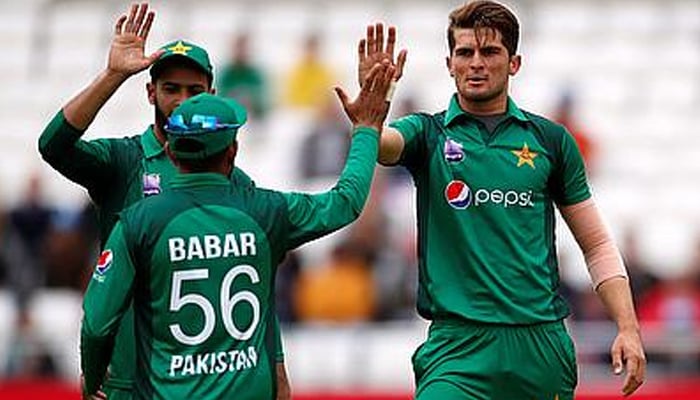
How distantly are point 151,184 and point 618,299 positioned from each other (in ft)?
6.24

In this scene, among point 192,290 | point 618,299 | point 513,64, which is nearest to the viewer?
point 192,290

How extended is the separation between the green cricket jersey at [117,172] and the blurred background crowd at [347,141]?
5.24 m

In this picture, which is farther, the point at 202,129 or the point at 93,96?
the point at 93,96

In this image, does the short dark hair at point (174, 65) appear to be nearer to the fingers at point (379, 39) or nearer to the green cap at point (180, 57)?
the green cap at point (180, 57)

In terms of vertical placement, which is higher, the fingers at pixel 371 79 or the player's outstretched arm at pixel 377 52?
the player's outstretched arm at pixel 377 52

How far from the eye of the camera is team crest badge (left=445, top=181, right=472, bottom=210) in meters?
8.04

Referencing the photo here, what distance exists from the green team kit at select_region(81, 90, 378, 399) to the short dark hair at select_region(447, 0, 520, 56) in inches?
48.4

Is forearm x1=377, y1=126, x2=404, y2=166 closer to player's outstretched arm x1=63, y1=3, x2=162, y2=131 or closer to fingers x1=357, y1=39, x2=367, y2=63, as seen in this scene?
fingers x1=357, y1=39, x2=367, y2=63

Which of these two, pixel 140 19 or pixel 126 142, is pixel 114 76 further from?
pixel 126 142

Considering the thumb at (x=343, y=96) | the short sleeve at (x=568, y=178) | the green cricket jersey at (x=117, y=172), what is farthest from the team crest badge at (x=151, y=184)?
the short sleeve at (x=568, y=178)

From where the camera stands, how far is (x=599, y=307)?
13.6 meters

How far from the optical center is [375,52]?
7.73 meters

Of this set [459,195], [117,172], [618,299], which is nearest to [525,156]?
[459,195]

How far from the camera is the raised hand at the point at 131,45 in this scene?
786 cm
